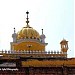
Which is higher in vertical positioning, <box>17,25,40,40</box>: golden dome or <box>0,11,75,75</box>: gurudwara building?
<box>17,25,40,40</box>: golden dome

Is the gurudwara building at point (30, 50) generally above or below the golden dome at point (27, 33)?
below

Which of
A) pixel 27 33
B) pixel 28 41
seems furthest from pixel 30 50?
pixel 27 33

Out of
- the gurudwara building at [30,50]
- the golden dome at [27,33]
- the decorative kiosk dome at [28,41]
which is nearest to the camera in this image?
the gurudwara building at [30,50]

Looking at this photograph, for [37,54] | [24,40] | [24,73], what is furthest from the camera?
[24,40]

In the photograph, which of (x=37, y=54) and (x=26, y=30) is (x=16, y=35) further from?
(x=37, y=54)

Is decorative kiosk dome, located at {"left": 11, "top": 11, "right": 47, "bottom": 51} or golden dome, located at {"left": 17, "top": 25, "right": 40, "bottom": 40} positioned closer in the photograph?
decorative kiosk dome, located at {"left": 11, "top": 11, "right": 47, "bottom": 51}

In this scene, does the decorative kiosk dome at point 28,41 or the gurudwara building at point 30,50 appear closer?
the gurudwara building at point 30,50

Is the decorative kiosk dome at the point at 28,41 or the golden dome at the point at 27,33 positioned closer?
the decorative kiosk dome at the point at 28,41

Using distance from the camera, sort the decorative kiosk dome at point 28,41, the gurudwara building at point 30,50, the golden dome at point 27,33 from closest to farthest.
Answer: the gurudwara building at point 30,50 → the decorative kiosk dome at point 28,41 → the golden dome at point 27,33

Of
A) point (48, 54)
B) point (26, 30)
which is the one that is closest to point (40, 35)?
point (26, 30)

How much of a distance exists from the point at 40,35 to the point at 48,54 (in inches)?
193

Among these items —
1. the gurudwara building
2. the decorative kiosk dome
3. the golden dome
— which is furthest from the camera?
the golden dome

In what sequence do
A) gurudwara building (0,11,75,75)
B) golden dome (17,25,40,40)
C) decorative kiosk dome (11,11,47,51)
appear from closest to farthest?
gurudwara building (0,11,75,75), decorative kiosk dome (11,11,47,51), golden dome (17,25,40,40)

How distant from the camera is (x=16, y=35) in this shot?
128 feet
